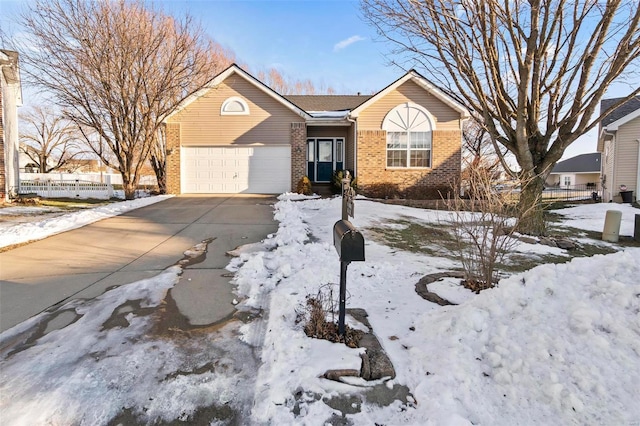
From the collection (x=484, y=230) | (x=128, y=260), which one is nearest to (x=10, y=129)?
(x=128, y=260)

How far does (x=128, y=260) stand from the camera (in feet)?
18.8

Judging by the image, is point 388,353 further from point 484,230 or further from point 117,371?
point 484,230

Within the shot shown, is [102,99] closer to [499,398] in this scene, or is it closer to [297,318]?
[297,318]

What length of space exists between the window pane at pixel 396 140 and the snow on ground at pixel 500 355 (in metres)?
12.9

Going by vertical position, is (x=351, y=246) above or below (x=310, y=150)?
below

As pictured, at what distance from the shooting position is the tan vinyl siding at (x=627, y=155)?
16.4m

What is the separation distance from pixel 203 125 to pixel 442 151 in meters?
10.7

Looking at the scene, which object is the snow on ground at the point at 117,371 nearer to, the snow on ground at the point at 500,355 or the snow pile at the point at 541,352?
the snow on ground at the point at 500,355

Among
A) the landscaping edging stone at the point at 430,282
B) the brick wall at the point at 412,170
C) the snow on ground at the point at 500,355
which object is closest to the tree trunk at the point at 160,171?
the brick wall at the point at 412,170

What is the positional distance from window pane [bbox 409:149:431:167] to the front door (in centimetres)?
348

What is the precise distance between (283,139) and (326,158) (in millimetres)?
2686

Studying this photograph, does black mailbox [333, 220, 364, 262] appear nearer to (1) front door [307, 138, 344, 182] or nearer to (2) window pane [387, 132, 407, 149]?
(2) window pane [387, 132, 407, 149]

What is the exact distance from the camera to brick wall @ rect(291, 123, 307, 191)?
621 inches

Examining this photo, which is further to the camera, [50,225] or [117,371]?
[50,225]
